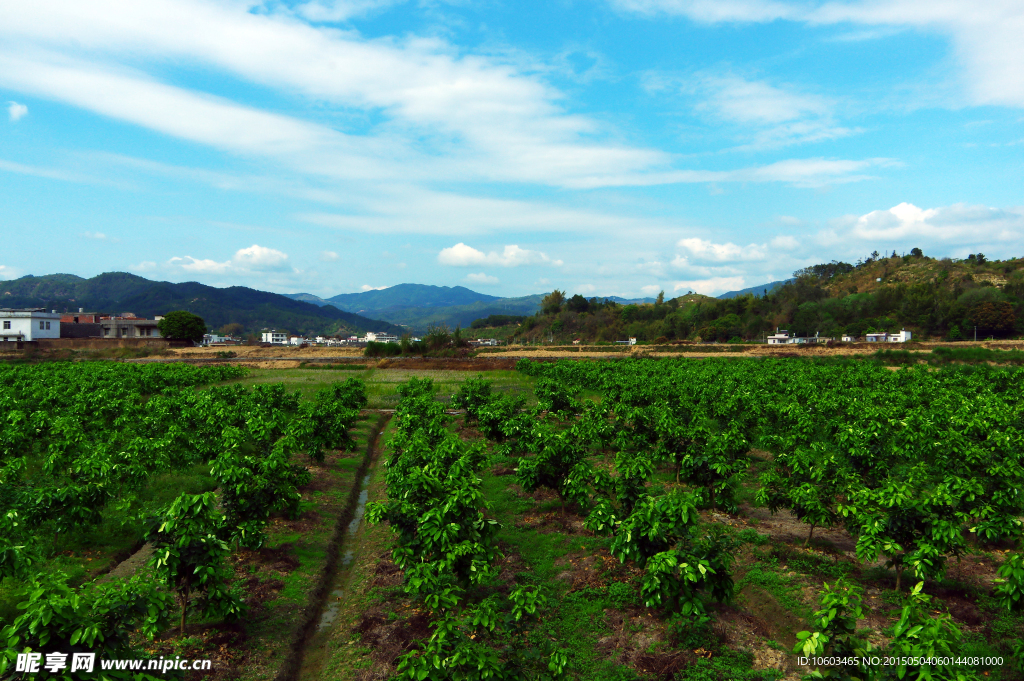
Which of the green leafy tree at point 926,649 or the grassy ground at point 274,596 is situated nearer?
the green leafy tree at point 926,649

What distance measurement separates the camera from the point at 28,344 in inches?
3332

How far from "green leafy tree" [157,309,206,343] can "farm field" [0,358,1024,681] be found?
104744 millimetres

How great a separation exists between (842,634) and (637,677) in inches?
140

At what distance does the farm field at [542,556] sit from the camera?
8.08 metres

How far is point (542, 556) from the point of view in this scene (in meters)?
13.9

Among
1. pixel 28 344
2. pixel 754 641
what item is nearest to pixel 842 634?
pixel 754 641

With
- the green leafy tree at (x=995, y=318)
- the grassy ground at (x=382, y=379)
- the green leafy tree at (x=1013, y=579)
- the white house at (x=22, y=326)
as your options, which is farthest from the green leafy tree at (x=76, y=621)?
the green leafy tree at (x=995, y=318)

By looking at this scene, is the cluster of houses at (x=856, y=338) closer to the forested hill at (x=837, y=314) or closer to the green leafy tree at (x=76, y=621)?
the forested hill at (x=837, y=314)

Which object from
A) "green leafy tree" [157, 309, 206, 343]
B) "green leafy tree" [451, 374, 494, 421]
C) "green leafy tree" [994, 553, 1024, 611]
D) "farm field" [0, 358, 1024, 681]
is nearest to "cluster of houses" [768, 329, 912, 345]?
"green leafy tree" [451, 374, 494, 421]

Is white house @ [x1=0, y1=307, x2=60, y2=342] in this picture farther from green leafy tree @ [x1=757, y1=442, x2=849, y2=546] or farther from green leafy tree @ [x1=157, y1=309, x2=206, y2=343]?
green leafy tree @ [x1=757, y1=442, x2=849, y2=546]

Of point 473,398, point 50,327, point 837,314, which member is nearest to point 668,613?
point 473,398

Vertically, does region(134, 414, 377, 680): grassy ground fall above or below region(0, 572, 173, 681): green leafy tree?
below

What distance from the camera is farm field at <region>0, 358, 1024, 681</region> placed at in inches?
318

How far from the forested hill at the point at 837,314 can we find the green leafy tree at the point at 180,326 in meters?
101
